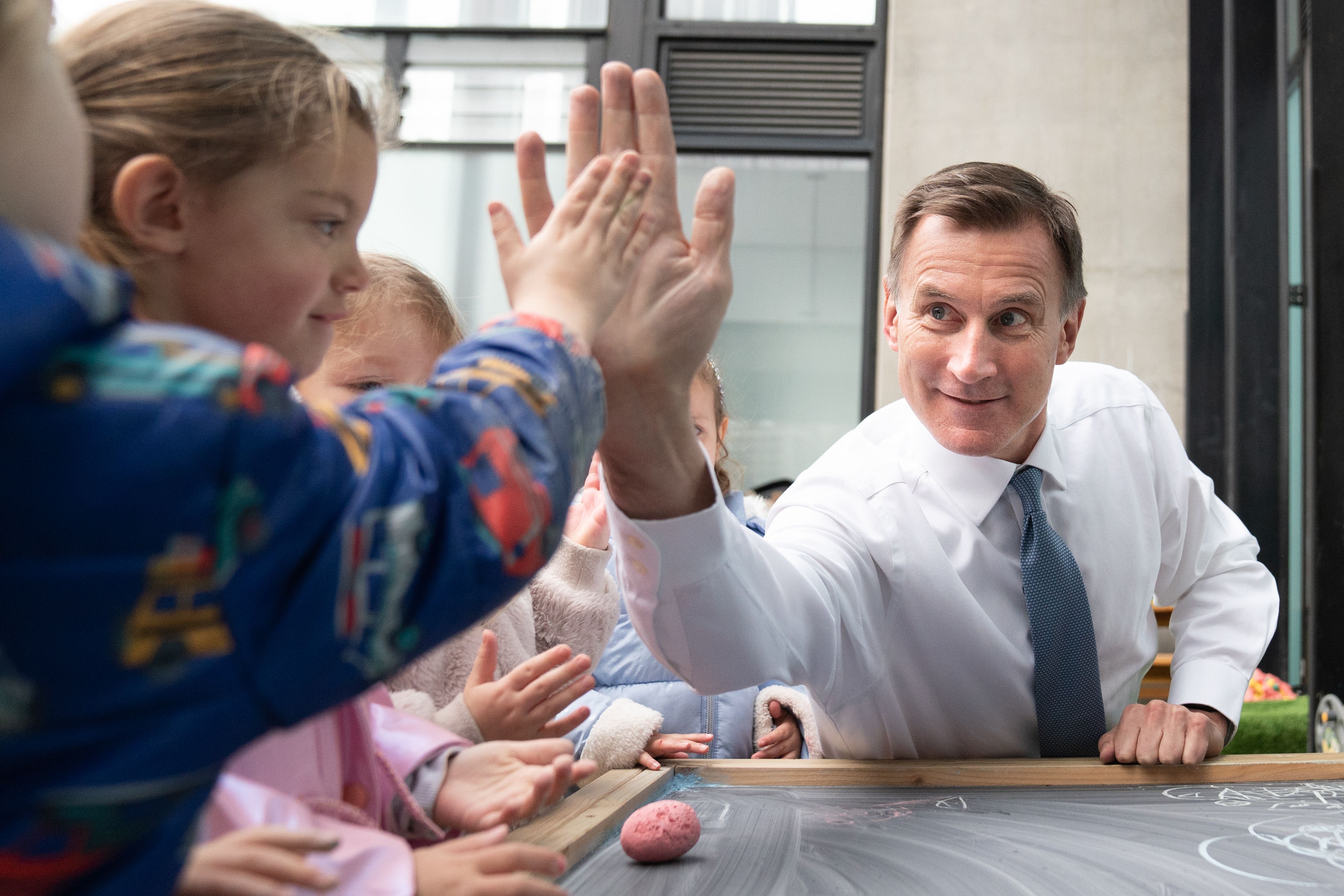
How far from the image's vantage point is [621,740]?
131cm

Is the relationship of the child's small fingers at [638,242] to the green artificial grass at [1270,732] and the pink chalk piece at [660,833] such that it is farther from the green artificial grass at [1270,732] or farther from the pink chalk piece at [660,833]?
the green artificial grass at [1270,732]

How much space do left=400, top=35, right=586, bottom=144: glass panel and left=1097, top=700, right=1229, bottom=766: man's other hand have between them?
12.7 feet

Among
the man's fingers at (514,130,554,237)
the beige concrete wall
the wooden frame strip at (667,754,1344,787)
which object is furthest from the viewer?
the beige concrete wall

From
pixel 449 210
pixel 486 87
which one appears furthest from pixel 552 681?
pixel 486 87

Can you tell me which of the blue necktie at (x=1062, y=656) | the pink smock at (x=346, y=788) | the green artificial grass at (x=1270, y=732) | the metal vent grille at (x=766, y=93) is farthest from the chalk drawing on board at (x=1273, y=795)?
the metal vent grille at (x=766, y=93)

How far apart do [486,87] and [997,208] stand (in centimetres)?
360

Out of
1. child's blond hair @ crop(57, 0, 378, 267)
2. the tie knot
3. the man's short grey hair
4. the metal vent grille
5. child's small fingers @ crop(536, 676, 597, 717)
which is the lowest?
child's small fingers @ crop(536, 676, 597, 717)

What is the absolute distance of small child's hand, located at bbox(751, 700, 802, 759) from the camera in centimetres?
167

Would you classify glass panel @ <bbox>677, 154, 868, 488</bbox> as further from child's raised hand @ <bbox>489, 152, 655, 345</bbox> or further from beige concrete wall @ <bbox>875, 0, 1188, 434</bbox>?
child's raised hand @ <bbox>489, 152, 655, 345</bbox>

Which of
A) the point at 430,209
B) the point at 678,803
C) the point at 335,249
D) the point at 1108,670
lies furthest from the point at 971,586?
the point at 430,209

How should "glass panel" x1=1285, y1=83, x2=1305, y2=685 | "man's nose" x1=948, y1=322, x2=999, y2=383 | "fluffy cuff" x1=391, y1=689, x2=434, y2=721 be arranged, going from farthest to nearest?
1. "glass panel" x1=1285, y1=83, x2=1305, y2=685
2. "man's nose" x1=948, y1=322, x2=999, y2=383
3. "fluffy cuff" x1=391, y1=689, x2=434, y2=721

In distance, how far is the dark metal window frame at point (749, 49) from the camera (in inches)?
171

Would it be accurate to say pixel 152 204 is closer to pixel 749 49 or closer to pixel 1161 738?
pixel 1161 738

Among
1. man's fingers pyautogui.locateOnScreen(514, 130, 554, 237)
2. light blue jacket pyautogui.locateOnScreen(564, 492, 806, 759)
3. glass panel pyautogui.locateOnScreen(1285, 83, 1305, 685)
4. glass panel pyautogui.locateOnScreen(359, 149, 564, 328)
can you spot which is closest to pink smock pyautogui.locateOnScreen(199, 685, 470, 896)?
man's fingers pyautogui.locateOnScreen(514, 130, 554, 237)
